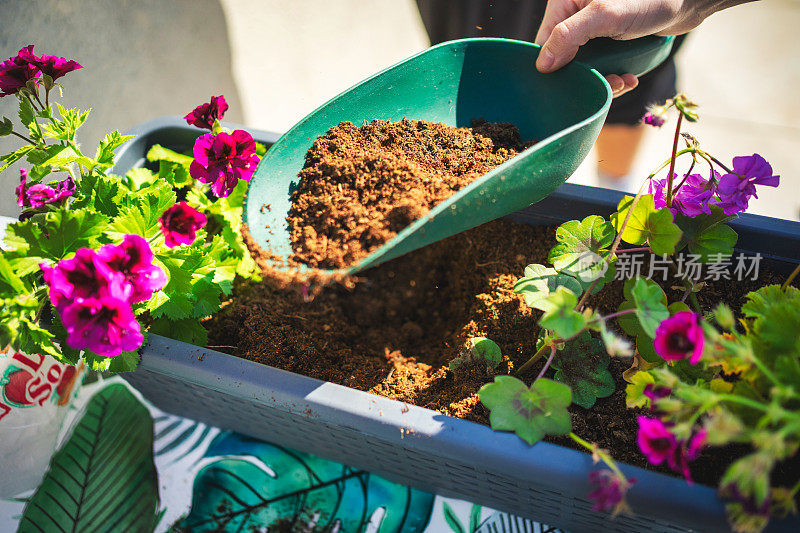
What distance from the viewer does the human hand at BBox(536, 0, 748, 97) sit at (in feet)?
2.47

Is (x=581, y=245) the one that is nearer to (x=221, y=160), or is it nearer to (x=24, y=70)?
(x=221, y=160)

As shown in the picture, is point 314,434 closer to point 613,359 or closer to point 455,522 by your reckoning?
point 455,522

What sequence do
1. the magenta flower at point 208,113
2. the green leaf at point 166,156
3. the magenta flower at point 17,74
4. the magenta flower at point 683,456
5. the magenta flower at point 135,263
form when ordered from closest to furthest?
the magenta flower at point 683,456 → the magenta flower at point 135,263 → the magenta flower at point 17,74 → the magenta flower at point 208,113 → the green leaf at point 166,156

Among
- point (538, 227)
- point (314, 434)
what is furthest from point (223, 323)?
point (538, 227)

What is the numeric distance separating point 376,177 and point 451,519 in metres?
0.59

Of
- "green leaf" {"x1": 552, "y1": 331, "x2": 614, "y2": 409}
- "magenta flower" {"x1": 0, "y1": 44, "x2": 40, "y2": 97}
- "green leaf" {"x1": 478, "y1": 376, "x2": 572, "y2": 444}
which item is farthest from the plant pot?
"magenta flower" {"x1": 0, "y1": 44, "x2": 40, "y2": 97}

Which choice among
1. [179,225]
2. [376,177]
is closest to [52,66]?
[179,225]

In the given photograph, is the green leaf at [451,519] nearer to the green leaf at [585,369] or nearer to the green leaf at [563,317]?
the green leaf at [585,369]

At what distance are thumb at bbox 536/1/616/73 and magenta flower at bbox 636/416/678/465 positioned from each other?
566 millimetres

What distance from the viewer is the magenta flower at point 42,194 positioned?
2.41 ft

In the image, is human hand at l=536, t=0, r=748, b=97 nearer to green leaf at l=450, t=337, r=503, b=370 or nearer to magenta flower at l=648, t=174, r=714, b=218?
magenta flower at l=648, t=174, r=714, b=218

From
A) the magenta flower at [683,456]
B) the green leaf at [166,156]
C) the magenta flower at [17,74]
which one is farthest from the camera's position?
the green leaf at [166,156]

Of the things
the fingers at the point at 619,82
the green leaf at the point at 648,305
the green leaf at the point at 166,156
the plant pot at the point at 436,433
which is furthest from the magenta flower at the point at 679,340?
the green leaf at the point at 166,156

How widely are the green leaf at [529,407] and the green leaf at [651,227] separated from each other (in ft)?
0.81
